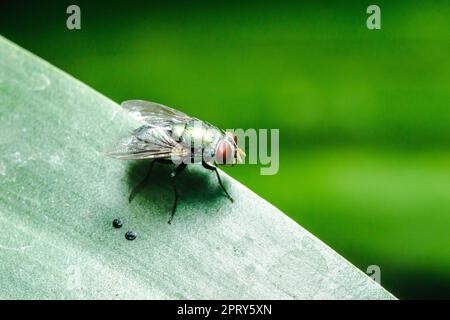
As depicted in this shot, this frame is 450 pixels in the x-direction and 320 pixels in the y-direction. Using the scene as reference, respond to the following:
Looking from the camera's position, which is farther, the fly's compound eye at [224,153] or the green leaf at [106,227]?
the fly's compound eye at [224,153]

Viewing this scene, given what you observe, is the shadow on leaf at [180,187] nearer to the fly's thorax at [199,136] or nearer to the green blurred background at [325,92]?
the fly's thorax at [199,136]

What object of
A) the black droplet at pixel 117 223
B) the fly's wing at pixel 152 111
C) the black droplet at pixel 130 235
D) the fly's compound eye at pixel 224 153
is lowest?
the black droplet at pixel 130 235

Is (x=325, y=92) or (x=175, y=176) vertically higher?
(x=325, y=92)

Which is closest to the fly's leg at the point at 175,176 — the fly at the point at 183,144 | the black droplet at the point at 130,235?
the fly at the point at 183,144

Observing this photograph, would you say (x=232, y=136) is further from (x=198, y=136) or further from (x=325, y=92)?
(x=325, y=92)

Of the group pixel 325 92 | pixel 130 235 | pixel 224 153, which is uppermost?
pixel 325 92

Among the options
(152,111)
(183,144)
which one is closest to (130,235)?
(183,144)

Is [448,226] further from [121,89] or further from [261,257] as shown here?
[121,89]
